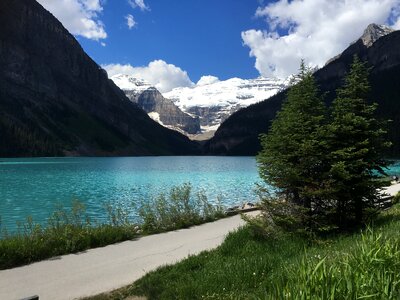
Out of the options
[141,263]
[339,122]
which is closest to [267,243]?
[141,263]

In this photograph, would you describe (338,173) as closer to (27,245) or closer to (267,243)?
(267,243)

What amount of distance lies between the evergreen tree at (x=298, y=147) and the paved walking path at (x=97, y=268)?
12.4 ft

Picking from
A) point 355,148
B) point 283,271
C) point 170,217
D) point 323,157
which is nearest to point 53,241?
point 170,217

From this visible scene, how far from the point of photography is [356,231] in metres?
14.7

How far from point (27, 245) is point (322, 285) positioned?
11417 millimetres

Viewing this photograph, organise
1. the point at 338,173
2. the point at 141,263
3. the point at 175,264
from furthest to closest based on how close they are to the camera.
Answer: the point at 338,173
the point at 141,263
the point at 175,264

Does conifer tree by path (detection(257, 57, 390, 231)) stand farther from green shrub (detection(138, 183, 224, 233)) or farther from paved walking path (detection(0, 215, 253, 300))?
green shrub (detection(138, 183, 224, 233))

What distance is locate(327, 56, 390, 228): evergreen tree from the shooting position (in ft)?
49.5

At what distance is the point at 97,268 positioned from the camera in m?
12.6

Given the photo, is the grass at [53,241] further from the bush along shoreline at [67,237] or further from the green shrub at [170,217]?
the green shrub at [170,217]

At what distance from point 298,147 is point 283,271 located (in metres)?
7.57

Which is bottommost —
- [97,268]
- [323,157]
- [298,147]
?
[97,268]

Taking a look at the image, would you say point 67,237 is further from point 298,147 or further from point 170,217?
point 298,147

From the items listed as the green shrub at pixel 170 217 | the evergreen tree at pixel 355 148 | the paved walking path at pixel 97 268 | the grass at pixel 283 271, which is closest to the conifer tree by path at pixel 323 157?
the evergreen tree at pixel 355 148
